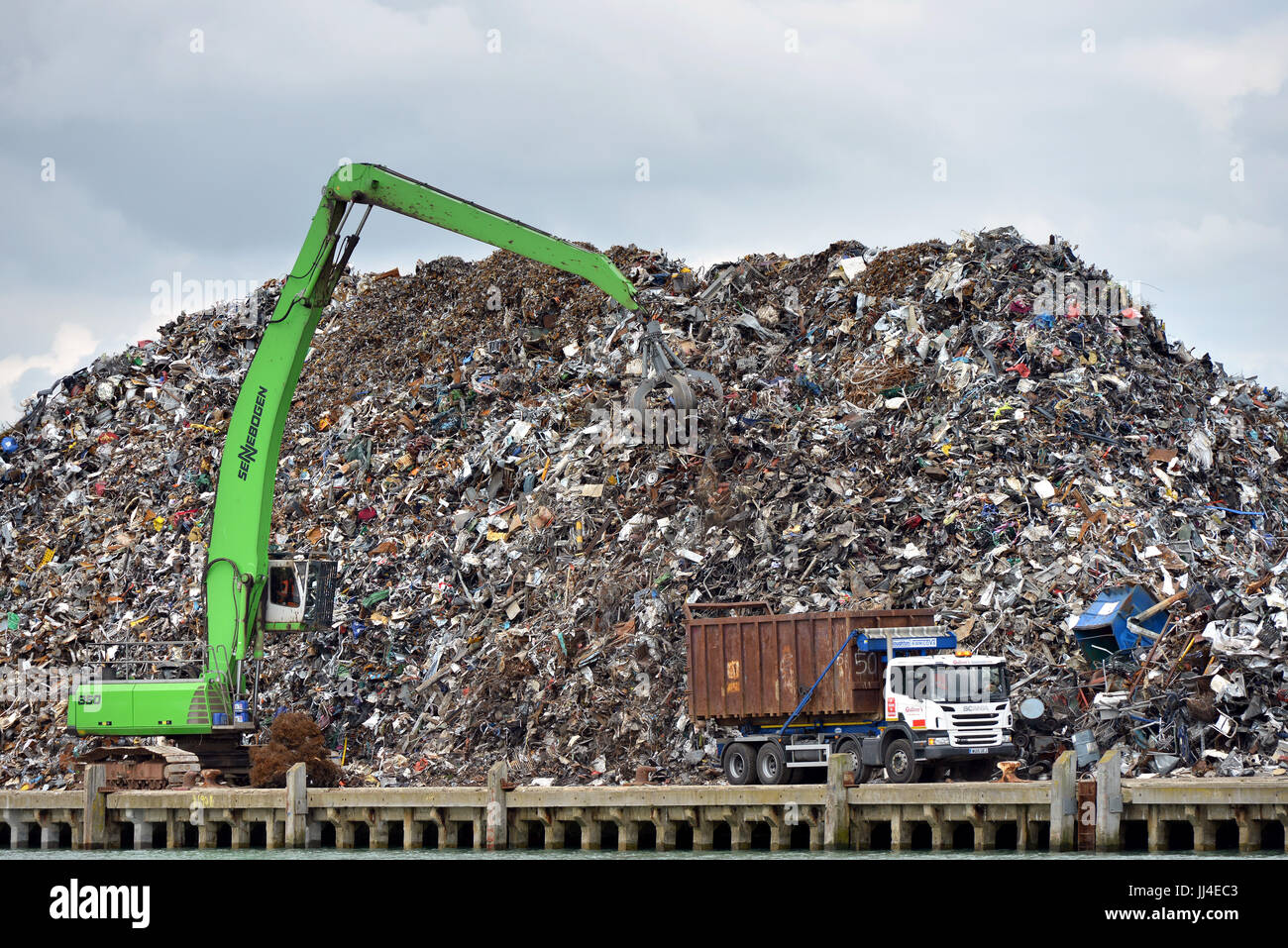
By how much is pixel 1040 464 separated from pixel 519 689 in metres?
10.3

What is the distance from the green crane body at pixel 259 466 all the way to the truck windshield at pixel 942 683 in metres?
8.83

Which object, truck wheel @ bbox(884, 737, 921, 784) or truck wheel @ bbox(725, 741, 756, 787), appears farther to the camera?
truck wheel @ bbox(725, 741, 756, 787)

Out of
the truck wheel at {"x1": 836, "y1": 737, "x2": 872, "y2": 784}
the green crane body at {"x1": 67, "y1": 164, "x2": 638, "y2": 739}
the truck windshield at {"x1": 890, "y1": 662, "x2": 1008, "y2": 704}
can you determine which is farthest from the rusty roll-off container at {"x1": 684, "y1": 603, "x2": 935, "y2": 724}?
the green crane body at {"x1": 67, "y1": 164, "x2": 638, "y2": 739}

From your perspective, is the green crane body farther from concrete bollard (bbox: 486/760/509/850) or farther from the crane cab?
concrete bollard (bbox: 486/760/509/850)

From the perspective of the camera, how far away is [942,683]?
871 inches

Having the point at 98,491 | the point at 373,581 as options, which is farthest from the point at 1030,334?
the point at 98,491

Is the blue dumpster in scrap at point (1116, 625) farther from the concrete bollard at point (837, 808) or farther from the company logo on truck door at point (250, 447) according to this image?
the company logo on truck door at point (250, 447)

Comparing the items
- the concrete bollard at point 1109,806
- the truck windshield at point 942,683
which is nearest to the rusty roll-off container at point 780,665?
the truck windshield at point 942,683

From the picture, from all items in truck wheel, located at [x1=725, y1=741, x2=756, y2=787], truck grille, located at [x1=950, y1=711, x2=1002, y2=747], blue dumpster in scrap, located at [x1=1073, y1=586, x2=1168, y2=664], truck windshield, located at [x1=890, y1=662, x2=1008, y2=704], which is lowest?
truck wheel, located at [x1=725, y1=741, x2=756, y2=787]

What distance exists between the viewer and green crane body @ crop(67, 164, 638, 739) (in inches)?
1027

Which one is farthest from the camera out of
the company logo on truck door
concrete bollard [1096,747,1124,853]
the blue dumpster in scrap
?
the company logo on truck door

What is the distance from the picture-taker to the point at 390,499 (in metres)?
35.9

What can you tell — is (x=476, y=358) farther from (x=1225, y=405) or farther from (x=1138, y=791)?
(x=1138, y=791)

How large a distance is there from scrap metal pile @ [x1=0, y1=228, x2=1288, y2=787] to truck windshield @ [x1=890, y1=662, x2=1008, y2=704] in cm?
167
